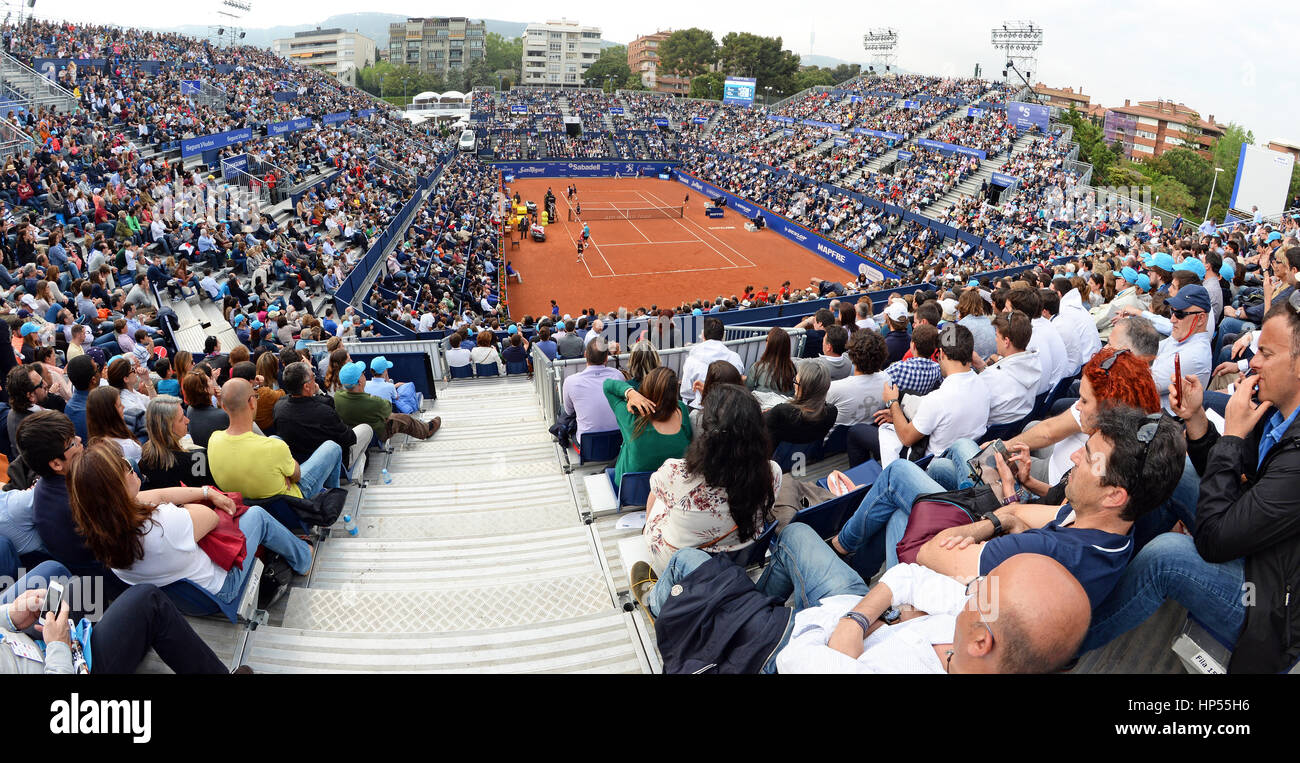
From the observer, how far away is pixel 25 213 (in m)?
14.6

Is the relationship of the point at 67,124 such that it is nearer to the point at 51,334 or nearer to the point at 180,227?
the point at 180,227

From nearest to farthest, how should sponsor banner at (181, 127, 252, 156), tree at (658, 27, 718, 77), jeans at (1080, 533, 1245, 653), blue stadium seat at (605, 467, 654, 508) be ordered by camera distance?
A: jeans at (1080, 533, 1245, 653) → blue stadium seat at (605, 467, 654, 508) → sponsor banner at (181, 127, 252, 156) → tree at (658, 27, 718, 77)

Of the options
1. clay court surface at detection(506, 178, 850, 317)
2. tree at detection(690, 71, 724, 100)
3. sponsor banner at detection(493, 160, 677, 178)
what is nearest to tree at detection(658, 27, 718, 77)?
tree at detection(690, 71, 724, 100)

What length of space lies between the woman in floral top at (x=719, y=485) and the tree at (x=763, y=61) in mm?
101718

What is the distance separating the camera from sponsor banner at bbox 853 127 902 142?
1763 inches

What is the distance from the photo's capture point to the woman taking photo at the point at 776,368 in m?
5.89

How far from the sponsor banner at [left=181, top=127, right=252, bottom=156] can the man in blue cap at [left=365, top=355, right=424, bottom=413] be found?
22.5m

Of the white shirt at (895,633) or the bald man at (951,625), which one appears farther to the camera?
the white shirt at (895,633)

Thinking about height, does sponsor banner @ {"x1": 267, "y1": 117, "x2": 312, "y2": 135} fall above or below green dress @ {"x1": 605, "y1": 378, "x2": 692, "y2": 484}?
above

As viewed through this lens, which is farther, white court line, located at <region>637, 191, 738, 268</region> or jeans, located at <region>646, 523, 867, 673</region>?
white court line, located at <region>637, 191, 738, 268</region>

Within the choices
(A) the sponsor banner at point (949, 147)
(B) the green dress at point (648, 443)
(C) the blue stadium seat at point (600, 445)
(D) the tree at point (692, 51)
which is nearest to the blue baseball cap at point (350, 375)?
(C) the blue stadium seat at point (600, 445)

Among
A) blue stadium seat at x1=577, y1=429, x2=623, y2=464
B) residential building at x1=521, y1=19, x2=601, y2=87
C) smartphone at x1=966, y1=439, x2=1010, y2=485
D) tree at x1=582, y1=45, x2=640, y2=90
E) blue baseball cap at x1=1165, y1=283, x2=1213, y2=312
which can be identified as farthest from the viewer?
residential building at x1=521, y1=19, x2=601, y2=87

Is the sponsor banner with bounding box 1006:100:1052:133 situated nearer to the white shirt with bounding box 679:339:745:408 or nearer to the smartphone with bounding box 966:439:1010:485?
the white shirt with bounding box 679:339:745:408

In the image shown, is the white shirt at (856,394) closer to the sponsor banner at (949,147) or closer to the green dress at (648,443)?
the green dress at (648,443)
